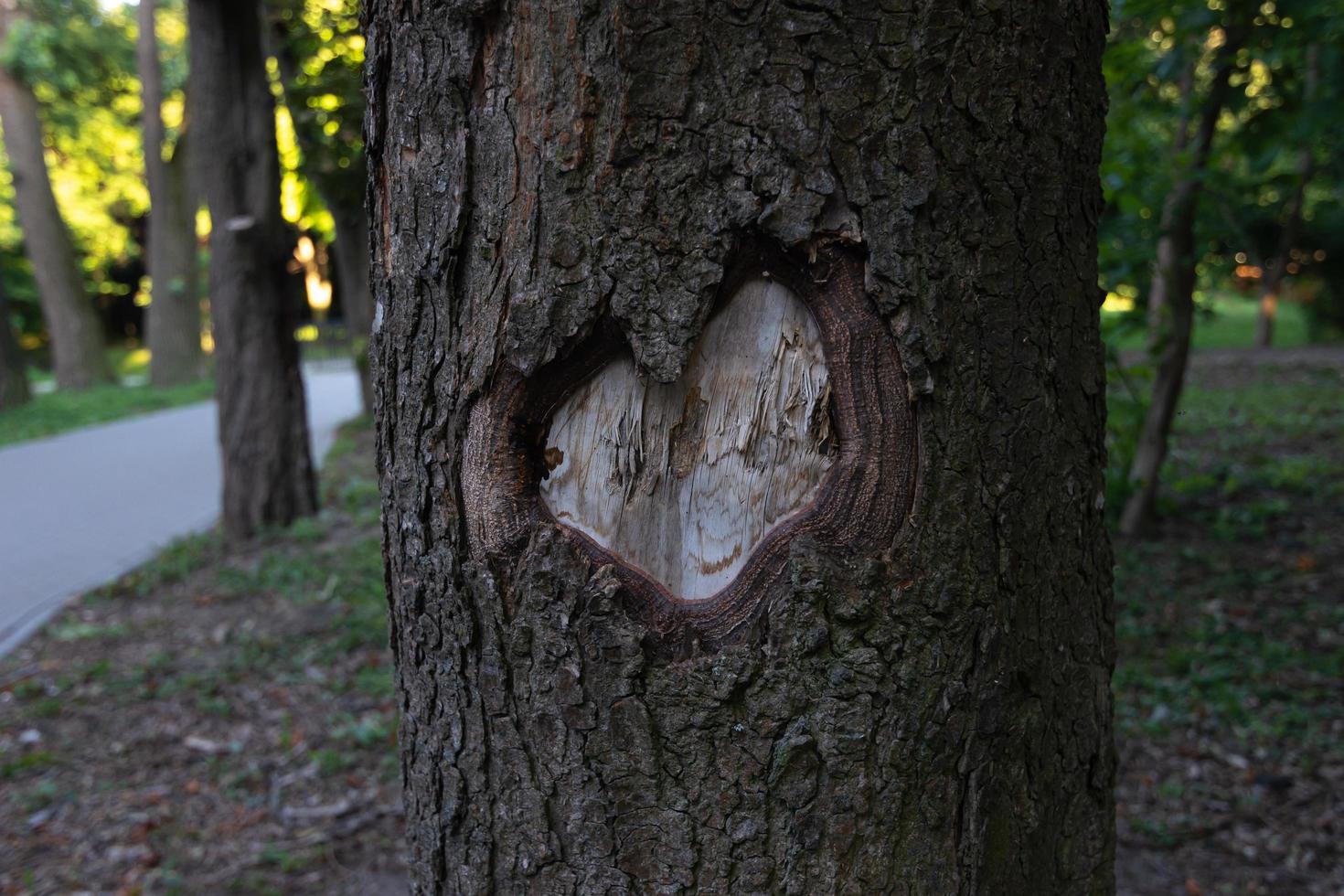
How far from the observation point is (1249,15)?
4219mm

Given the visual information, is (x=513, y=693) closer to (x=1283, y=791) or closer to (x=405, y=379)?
(x=405, y=379)

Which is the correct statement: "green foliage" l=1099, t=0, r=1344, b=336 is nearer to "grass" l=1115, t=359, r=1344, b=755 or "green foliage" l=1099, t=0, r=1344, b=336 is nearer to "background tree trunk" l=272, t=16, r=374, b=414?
"grass" l=1115, t=359, r=1344, b=755

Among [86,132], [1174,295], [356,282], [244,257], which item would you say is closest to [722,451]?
[1174,295]

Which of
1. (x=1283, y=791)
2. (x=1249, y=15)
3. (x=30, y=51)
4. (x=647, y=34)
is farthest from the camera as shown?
(x=30, y=51)

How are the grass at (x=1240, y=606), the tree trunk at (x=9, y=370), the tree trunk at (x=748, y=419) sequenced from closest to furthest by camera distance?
the tree trunk at (x=748, y=419), the grass at (x=1240, y=606), the tree trunk at (x=9, y=370)

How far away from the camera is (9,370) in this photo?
53.2 feet

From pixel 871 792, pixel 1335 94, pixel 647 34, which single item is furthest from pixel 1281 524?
pixel 647 34

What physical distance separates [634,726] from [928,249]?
2.51ft

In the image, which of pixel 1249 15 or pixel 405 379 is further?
pixel 1249 15

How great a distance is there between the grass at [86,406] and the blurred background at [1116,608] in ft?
15.7

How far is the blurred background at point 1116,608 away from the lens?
3.23m

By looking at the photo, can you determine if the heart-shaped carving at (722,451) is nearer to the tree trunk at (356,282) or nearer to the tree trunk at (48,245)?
the tree trunk at (356,282)

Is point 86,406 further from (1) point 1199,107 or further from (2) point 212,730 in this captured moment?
(1) point 1199,107

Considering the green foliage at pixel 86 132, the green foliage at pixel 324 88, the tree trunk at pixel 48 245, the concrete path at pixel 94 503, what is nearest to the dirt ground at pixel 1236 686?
the green foliage at pixel 324 88
